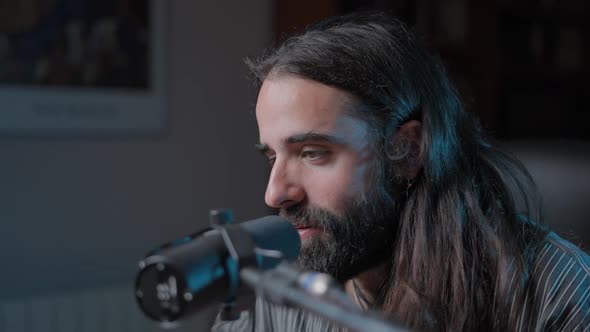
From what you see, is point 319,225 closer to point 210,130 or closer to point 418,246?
point 418,246

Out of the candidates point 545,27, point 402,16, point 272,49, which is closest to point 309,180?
point 272,49

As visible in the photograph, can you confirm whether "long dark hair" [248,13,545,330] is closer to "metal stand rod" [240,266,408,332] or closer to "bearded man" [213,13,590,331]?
"bearded man" [213,13,590,331]

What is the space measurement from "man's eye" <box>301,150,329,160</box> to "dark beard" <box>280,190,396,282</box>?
0.29 feet

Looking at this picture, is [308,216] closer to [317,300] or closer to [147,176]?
[317,300]

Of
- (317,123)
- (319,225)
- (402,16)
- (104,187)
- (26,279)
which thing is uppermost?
(402,16)

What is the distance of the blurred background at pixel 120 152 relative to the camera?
213 cm

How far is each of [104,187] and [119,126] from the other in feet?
0.74

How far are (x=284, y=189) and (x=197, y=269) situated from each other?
0.46 m

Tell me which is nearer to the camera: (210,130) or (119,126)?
(119,126)

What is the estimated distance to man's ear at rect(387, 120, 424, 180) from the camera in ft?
4.00

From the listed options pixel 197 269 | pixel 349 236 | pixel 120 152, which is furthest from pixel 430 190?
pixel 120 152

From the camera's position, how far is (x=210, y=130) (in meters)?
2.57

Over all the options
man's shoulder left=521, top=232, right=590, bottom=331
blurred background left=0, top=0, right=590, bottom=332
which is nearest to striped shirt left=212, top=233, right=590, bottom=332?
man's shoulder left=521, top=232, right=590, bottom=331

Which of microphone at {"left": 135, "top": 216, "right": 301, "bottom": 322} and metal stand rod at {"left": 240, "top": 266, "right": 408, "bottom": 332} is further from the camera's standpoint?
microphone at {"left": 135, "top": 216, "right": 301, "bottom": 322}
